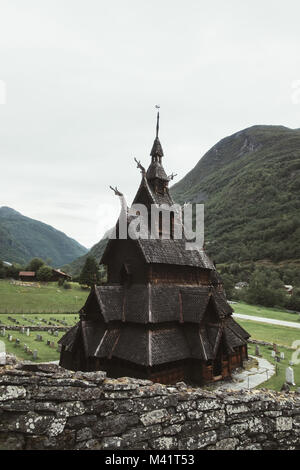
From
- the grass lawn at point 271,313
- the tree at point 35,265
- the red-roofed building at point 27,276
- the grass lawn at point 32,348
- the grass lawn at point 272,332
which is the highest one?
the tree at point 35,265

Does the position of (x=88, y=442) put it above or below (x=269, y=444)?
above

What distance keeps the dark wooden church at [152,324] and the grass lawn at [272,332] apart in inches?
632

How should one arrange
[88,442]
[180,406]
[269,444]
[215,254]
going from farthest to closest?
[215,254]
[269,444]
[180,406]
[88,442]

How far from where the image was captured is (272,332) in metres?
38.8

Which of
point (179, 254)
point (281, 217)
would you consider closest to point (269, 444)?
point (179, 254)

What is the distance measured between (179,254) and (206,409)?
1505 centimetres

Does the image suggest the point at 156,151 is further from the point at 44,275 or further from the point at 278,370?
the point at 44,275

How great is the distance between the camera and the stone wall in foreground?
4598 millimetres

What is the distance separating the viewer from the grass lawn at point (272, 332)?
113ft

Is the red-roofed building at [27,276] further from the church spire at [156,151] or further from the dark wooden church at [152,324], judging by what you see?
the church spire at [156,151]

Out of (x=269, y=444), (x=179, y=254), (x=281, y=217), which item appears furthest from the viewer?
(x=281, y=217)

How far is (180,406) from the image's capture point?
5.75 metres

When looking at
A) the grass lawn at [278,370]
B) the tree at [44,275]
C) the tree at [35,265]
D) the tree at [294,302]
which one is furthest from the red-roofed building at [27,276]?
the grass lawn at [278,370]
